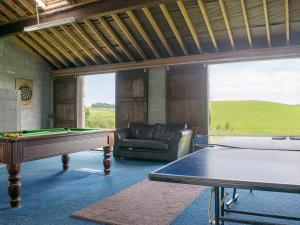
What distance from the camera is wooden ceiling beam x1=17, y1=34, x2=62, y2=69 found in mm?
7336

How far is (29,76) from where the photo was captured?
7910mm

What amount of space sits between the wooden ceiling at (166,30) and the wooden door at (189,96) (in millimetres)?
456

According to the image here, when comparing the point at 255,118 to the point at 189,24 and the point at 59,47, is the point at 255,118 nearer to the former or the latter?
the point at 189,24

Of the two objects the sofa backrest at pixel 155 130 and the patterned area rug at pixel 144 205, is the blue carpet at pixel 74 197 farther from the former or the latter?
the sofa backrest at pixel 155 130

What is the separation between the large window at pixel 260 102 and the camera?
13.6 meters

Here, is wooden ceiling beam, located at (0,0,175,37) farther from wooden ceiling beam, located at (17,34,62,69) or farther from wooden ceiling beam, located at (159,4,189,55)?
wooden ceiling beam, located at (17,34,62,69)

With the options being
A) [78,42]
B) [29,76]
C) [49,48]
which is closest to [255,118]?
[78,42]

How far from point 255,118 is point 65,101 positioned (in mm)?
14473

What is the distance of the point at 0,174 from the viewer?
14.9 ft

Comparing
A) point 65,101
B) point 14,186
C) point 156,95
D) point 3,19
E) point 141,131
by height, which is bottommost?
point 14,186

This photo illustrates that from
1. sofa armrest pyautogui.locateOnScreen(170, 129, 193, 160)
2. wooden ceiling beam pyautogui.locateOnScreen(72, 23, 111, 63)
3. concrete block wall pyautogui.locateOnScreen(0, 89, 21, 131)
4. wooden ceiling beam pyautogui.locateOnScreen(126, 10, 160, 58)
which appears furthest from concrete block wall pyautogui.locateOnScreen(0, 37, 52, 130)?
sofa armrest pyautogui.locateOnScreen(170, 129, 193, 160)

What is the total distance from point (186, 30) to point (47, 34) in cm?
357

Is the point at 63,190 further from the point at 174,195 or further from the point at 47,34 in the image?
the point at 47,34

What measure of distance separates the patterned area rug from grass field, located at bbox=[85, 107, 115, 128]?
1012 cm
